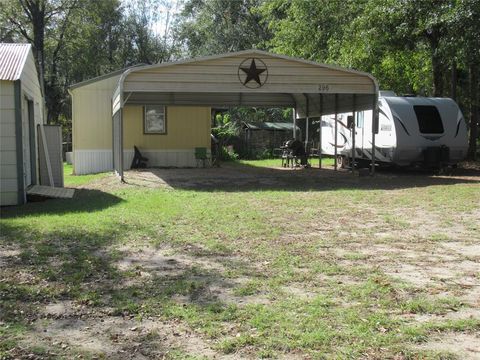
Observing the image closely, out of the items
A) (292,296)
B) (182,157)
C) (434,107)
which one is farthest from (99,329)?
(182,157)

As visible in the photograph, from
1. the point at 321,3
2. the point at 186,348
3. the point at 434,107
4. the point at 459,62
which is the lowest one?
the point at 186,348

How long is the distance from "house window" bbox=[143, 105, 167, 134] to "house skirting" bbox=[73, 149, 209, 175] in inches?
32.1

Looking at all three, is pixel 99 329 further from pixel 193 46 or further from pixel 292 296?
pixel 193 46

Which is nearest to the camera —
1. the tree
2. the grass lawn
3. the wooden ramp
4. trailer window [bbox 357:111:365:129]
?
the grass lawn

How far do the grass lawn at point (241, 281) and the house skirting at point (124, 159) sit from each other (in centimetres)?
1015

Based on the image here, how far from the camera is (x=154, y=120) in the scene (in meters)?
20.6

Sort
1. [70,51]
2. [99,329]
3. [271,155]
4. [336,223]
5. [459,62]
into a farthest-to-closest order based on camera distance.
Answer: [70,51] → [271,155] → [459,62] → [336,223] → [99,329]

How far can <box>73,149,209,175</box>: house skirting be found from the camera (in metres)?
19.9

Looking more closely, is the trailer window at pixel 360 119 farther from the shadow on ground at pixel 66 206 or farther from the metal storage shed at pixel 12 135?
the metal storage shed at pixel 12 135

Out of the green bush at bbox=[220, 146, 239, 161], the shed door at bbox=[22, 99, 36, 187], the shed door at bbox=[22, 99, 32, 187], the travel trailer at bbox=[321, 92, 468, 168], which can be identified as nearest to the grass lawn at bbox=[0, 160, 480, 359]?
the shed door at bbox=[22, 99, 32, 187]

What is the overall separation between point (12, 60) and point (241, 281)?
8.30 m

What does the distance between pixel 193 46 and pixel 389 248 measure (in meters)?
34.6

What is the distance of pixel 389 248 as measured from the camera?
21.0 feet

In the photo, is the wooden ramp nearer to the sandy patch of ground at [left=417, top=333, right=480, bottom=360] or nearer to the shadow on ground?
the shadow on ground
